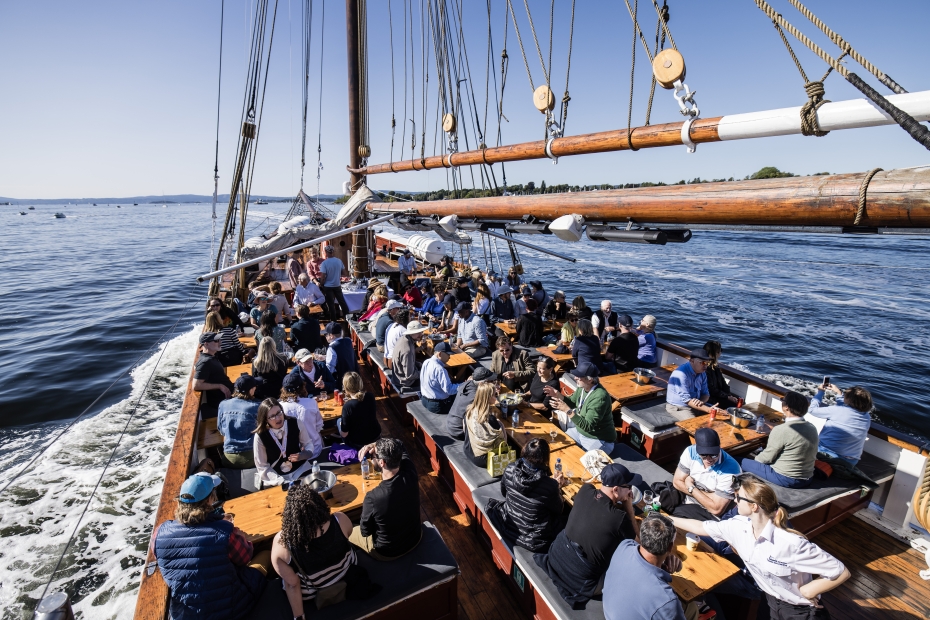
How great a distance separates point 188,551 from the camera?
262 centimetres

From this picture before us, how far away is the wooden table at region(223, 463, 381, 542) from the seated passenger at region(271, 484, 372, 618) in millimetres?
621

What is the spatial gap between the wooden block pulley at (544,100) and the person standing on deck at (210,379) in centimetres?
494

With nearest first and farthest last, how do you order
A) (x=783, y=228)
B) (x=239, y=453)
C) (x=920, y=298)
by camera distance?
(x=783, y=228) → (x=239, y=453) → (x=920, y=298)

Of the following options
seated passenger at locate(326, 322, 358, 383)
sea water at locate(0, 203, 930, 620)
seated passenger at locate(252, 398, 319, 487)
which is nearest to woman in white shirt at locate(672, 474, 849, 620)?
seated passenger at locate(252, 398, 319, 487)

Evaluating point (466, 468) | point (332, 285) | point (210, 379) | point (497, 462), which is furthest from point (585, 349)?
point (332, 285)

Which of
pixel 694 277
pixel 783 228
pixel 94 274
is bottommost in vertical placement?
pixel 94 274

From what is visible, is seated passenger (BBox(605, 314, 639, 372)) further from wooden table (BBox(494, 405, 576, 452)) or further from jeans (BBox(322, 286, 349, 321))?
jeans (BBox(322, 286, 349, 321))

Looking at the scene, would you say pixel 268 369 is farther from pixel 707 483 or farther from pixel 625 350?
pixel 625 350

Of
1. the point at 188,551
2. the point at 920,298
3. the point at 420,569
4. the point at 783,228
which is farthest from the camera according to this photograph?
the point at 920,298

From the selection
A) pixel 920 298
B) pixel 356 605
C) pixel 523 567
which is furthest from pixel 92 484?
pixel 920 298

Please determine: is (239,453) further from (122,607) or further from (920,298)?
(920,298)

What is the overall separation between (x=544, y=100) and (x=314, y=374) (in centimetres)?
454

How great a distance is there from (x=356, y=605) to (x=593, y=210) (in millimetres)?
Result: 3435

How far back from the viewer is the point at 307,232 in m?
8.77
